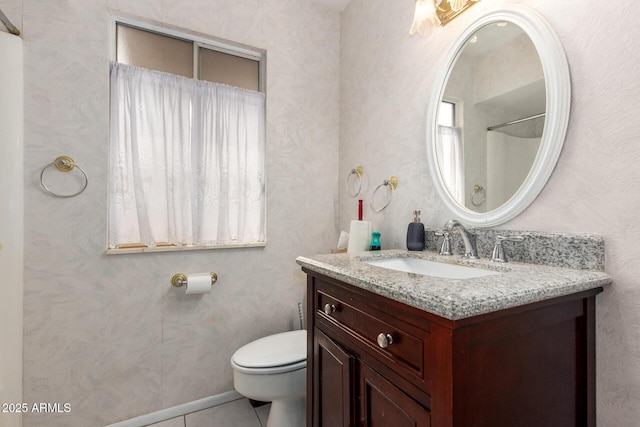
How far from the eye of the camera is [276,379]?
51.9 inches

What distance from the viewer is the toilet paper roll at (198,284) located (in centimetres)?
156

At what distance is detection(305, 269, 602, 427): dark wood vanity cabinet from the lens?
589 millimetres

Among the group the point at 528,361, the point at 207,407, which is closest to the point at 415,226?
the point at 528,361

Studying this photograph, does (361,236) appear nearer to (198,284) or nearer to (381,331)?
(381,331)

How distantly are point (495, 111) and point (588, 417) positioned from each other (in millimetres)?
988

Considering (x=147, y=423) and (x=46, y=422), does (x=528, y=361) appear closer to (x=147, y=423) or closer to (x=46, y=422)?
(x=147, y=423)

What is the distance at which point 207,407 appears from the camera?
5.49 ft

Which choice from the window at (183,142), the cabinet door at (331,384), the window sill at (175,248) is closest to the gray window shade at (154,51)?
the window at (183,142)

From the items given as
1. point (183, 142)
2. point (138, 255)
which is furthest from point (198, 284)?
point (183, 142)

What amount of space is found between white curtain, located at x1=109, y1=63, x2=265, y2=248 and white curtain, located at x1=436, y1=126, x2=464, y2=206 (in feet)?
3.43

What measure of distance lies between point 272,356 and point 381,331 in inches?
32.3

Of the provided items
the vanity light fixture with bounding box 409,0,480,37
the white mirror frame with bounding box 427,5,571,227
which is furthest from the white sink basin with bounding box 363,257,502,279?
the vanity light fixture with bounding box 409,0,480,37

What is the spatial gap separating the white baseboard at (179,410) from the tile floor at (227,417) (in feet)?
0.06

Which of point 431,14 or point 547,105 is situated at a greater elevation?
point 431,14
